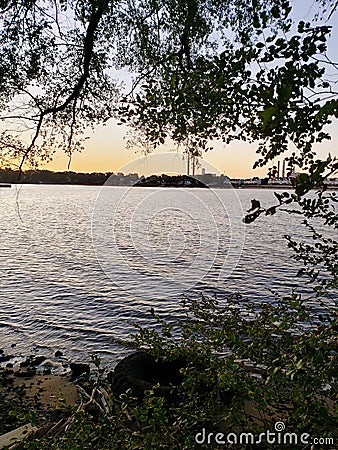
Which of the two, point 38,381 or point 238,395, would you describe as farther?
point 38,381

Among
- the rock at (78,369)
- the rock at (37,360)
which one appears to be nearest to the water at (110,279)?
the rock at (37,360)

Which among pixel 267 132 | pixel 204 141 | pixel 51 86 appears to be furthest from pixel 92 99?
pixel 267 132

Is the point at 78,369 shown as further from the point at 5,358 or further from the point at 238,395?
the point at 238,395

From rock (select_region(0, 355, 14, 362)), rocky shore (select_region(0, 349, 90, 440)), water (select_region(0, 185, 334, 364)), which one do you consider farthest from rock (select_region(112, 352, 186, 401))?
rock (select_region(0, 355, 14, 362))

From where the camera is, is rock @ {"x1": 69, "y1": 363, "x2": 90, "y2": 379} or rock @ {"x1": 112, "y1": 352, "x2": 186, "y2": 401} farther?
rock @ {"x1": 69, "y1": 363, "x2": 90, "y2": 379}

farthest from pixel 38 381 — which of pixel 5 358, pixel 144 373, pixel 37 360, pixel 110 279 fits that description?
pixel 110 279

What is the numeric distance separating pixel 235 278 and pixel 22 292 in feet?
26.7

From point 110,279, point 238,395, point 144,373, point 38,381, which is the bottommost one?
point 38,381

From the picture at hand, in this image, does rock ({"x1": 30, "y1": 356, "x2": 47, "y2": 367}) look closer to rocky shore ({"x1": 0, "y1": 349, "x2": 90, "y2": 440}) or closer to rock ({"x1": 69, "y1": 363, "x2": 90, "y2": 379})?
rocky shore ({"x1": 0, "y1": 349, "x2": 90, "y2": 440})

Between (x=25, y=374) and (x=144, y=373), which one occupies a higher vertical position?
(x=144, y=373)

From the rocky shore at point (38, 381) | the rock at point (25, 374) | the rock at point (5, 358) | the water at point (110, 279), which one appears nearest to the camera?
the rocky shore at point (38, 381)

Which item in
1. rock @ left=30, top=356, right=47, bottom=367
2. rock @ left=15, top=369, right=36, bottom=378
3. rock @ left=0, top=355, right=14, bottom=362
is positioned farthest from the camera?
rock @ left=0, top=355, right=14, bottom=362

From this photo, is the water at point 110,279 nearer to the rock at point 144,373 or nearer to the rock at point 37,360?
the rock at point 37,360

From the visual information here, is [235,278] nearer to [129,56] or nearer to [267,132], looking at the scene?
[129,56]
